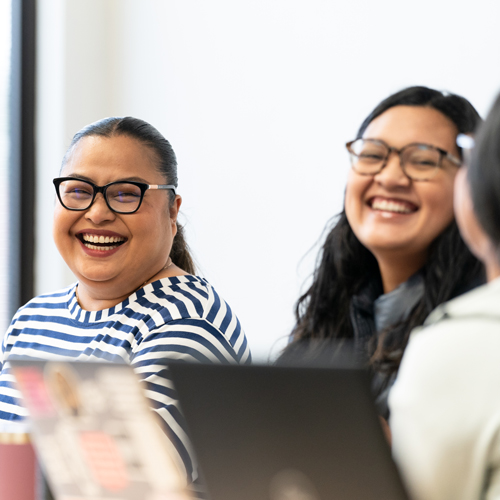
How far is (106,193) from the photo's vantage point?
1.55 metres

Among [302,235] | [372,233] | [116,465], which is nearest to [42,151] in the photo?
[302,235]

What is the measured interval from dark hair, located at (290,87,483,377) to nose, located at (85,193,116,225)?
490 mm

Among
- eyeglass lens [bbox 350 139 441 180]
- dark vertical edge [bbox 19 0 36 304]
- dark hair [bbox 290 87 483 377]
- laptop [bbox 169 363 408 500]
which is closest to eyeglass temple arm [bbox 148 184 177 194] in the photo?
dark hair [bbox 290 87 483 377]

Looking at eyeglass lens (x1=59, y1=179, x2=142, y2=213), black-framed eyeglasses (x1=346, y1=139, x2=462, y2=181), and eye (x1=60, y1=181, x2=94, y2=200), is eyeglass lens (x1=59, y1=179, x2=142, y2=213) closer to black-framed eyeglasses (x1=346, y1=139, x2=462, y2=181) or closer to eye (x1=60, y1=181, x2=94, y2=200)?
eye (x1=60, y1=181, x2=94, y2=200)

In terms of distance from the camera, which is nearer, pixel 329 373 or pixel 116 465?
pixel 329 373

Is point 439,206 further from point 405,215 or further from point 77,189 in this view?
point 77,189

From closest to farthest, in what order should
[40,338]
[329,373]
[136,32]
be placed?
[329,373]
[40,338]
[136,32]

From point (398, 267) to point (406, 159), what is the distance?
19cm

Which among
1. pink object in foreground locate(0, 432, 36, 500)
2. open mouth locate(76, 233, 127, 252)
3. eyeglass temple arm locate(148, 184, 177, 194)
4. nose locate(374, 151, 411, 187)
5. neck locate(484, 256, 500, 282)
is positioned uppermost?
nose locate(374, 151, 411, 187)

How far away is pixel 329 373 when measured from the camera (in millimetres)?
608

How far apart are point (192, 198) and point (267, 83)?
1.70 ft

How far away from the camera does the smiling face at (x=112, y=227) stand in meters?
1.56

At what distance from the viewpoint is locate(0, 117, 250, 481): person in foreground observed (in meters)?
1.48

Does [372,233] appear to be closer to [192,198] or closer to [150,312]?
[150,312]
